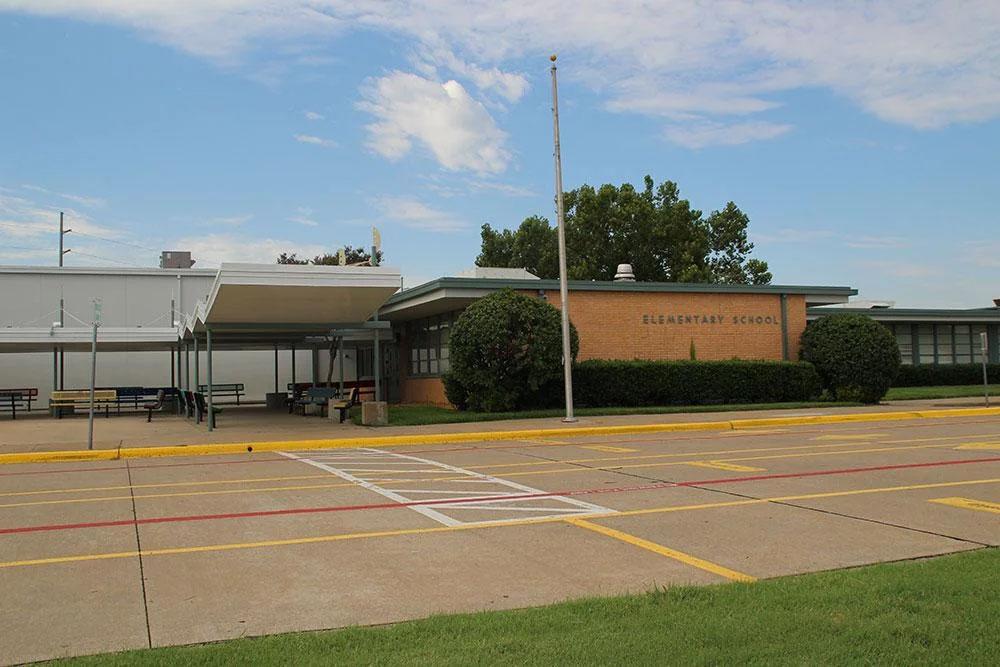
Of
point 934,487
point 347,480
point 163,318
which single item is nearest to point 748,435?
point 934,487

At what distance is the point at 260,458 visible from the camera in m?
15.9

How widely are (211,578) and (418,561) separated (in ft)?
5.22

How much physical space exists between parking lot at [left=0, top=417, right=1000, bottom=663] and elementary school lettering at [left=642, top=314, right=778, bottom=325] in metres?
13.7

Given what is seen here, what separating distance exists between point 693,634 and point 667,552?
2589mm

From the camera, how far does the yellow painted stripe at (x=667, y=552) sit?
6531mm

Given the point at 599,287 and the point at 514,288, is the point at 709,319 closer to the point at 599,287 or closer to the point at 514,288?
the point at 599,287

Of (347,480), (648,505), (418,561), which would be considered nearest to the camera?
(418,561)

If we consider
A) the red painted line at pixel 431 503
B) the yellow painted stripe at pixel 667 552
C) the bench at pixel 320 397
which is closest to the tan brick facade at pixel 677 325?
the bench at pixel 320 397

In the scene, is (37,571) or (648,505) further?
(648,505)

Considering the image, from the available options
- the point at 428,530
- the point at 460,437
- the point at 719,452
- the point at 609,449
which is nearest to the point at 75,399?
the point at 460,437

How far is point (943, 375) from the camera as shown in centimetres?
3884

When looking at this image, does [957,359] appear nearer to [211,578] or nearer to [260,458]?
[260,458]

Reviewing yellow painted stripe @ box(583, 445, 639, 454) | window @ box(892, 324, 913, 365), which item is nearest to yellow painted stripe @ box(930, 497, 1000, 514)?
yellow painted stripe @ box(583, 445, 639, 454)

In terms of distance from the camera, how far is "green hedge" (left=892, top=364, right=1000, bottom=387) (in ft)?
125
